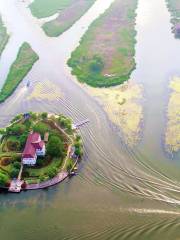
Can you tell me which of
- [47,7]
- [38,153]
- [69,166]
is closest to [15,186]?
[38,153]

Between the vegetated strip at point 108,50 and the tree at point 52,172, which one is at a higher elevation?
the vegetated strip at point 108,50

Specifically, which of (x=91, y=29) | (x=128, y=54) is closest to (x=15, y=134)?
(x=128, y=54)

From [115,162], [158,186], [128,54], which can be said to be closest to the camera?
[158,186]

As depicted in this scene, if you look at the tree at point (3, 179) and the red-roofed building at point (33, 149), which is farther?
the red-roofed building at point (33, 149)

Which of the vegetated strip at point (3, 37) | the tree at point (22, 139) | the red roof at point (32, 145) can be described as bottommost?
the tree at point (22, 139)

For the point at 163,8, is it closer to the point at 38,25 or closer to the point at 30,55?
the point at 38,25

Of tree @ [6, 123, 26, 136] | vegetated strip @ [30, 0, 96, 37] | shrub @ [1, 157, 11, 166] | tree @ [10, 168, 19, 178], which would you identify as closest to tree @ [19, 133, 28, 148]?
tree @ [6, 123, 26, 136]

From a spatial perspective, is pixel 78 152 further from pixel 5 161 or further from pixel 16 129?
pixel 16 129

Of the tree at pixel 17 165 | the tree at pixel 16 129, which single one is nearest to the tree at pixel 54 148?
the tree at pixel 17 165

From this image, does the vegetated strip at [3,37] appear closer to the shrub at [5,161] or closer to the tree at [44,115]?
the tree at [44,115]
